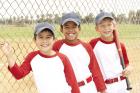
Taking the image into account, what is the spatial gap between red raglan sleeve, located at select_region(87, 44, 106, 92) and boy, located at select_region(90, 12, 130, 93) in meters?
0.23

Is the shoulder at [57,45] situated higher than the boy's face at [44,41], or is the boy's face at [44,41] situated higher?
the boy's face at [44,41]

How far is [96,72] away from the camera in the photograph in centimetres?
415

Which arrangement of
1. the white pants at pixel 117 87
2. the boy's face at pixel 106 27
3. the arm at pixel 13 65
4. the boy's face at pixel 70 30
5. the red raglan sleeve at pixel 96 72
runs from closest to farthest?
1. the arm at pixel 13 65
2. the boy's face at pixel 70 30
3. the red raglan sleeve at pixel 96 72
4. the boy's face at pixel 106 27
5. the white pants at pixel 117 87

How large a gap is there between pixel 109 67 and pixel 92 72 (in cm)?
35

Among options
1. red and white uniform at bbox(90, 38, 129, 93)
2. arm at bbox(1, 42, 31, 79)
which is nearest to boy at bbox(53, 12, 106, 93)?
red and white uniform at bbox(90, 38, 129, 93)

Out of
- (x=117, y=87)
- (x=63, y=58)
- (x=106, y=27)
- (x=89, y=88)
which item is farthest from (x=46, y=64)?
(x=117, y=87)

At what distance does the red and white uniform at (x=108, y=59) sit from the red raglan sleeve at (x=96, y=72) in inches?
9.0

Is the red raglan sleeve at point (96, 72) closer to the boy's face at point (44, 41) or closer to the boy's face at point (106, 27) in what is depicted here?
the boy's face at point (106, 27)

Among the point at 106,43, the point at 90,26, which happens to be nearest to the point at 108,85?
the point at 106,43

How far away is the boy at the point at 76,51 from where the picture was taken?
3953 millimetres

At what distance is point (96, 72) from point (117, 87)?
18.8 inches

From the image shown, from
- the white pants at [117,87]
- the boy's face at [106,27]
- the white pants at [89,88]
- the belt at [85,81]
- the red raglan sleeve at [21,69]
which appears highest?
the boy's face at [106,27]

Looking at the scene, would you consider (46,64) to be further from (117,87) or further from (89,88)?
(117,87)

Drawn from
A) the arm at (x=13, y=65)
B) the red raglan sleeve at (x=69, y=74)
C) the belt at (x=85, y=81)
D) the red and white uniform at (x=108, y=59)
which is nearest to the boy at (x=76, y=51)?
the belt at (x=85, y=81)
